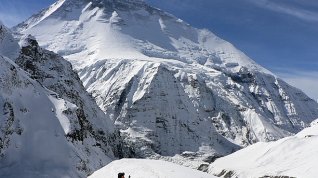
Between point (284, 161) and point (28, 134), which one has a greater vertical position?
point (28, 134)

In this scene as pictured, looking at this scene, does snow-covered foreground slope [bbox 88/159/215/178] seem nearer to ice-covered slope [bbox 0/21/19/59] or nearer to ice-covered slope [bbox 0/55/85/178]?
ice-covered slope [bbox 0/55/85/178]

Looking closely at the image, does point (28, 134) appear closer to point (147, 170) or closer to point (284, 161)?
point (147, 170)

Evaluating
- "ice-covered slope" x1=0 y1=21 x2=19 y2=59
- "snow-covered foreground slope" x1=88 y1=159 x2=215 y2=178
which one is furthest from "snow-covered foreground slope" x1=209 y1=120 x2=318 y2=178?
"snow-covered foreground slope" x1=88 y1=159 x2=215 y2=178

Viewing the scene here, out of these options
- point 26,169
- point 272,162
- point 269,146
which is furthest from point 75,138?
point 269,146

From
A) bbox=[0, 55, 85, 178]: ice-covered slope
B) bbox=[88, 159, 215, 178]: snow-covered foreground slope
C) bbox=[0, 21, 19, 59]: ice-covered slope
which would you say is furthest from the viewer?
bbox=[0, 21, 19, 59]: ice-covered slope

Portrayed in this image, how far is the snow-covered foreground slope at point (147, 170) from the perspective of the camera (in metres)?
56.8

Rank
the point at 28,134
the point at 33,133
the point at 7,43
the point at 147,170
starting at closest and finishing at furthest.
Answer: the point at 147,170 → the point at 28,134 → the point at 33,133 → the point at 7,43

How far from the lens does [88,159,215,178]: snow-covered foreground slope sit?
56.8 m

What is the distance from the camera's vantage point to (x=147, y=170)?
5791 cm

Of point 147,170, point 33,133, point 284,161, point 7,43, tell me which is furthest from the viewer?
point 7,43

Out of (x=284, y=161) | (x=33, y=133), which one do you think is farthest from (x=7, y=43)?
(x=284, y=161)

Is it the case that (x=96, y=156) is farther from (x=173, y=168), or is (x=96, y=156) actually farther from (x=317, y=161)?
(x=173, y=168)

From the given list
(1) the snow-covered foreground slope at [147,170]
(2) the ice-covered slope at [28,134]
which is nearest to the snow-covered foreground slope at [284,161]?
(2) the ice-covered slope at [28,134]

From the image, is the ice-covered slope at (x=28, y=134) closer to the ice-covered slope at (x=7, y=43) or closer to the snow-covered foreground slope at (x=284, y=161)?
the snow-covered foreground slope at (x=284, y=161)
